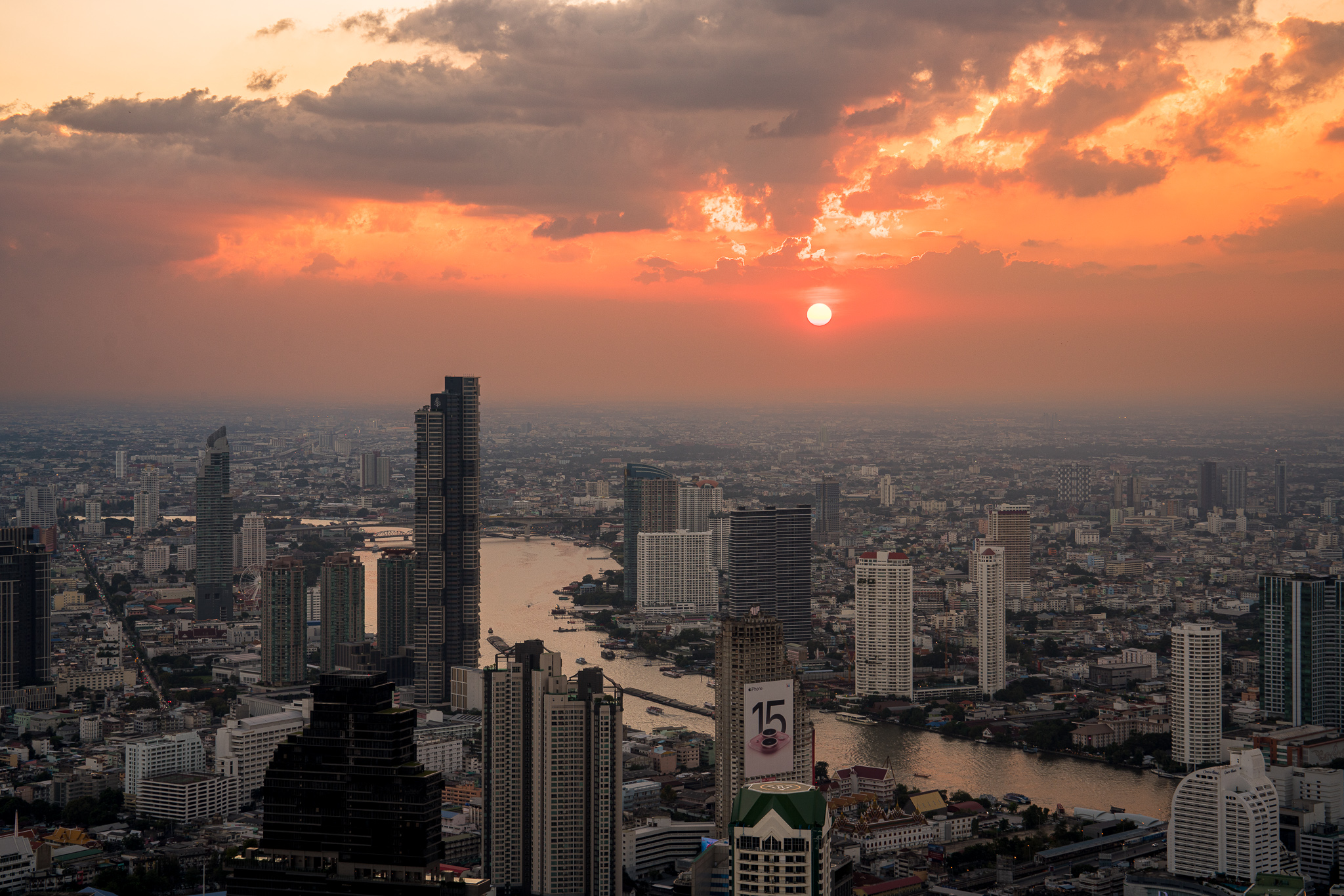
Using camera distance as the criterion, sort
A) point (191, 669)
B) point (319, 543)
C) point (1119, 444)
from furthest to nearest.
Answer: point (1119, 444) < point (319, 543) < point (191, 669)

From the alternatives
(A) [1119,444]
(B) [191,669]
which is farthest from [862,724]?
(A) [1119,444]

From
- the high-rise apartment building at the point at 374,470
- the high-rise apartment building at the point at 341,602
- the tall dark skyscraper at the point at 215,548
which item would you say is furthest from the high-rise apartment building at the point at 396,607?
the high-rise apartment building at the point at 374,470

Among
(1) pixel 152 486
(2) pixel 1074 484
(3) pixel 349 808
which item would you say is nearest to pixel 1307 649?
(3) pixel 349 808

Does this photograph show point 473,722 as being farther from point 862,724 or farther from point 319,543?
point 319,543

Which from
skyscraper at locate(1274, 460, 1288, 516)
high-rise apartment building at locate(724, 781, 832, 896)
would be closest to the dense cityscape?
high-rise apartment building at locate(724, 781, 832, 896)

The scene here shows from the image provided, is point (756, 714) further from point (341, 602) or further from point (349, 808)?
point (341, 602)

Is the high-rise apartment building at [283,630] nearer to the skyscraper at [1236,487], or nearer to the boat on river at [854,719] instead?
the boat on river at [854,719]

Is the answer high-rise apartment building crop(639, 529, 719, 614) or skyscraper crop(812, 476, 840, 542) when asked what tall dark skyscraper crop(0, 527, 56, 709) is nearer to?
high-rise apartment building crop(639, 529, 719, 614)
